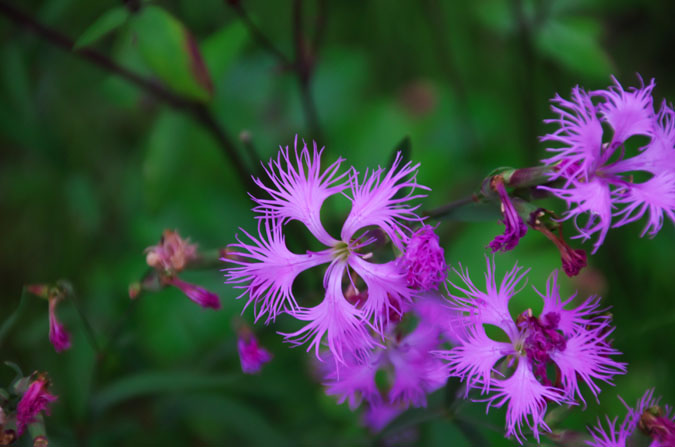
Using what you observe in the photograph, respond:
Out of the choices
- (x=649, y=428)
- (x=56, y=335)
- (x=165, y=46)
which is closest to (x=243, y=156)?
(x=165, y=46)

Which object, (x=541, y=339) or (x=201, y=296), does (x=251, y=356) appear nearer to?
(x=201, y=296)

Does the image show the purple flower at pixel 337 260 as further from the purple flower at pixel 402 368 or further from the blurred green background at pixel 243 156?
the blurred green background at pixel 243 156

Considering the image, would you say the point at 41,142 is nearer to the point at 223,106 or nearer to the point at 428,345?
the point at 223,106

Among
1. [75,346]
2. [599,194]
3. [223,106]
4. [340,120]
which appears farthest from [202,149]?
[599,194]

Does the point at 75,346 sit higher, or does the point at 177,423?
the point at 75,346

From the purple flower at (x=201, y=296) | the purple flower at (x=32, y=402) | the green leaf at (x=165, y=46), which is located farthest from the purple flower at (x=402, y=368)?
the green leaf at (x=165, y=46)
